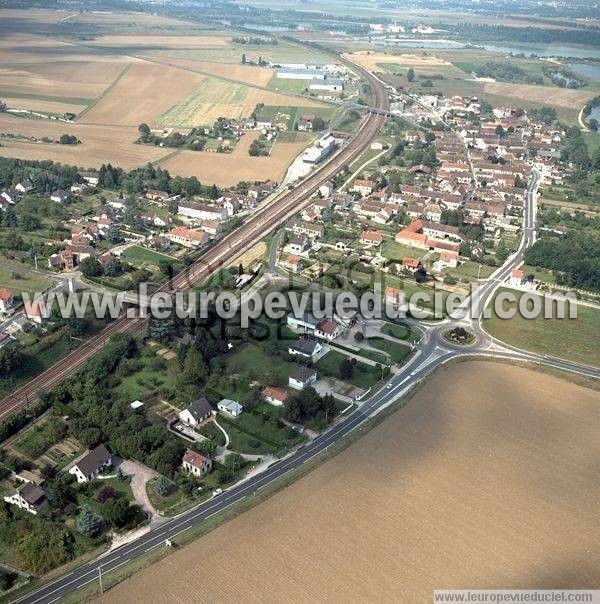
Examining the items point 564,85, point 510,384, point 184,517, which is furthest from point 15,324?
point 564,85

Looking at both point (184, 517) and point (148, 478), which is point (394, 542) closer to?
point (184, 517)

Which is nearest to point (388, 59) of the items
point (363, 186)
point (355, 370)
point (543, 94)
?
point (543, 94)

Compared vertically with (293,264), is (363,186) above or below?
above

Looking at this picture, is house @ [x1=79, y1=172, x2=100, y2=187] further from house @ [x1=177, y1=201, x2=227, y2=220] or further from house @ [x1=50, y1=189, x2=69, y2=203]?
house @ [x1=177, y1=201, x2=227, y2=220]

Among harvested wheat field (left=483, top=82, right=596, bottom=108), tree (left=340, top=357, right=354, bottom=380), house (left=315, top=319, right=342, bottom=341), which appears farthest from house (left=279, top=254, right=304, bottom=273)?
harvested wheat field (left=483, top=82, right=596, bottom=108)

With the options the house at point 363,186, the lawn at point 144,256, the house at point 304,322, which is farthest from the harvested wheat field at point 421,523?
the house at point 363,186

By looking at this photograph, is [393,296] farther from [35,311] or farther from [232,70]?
[232,70]
